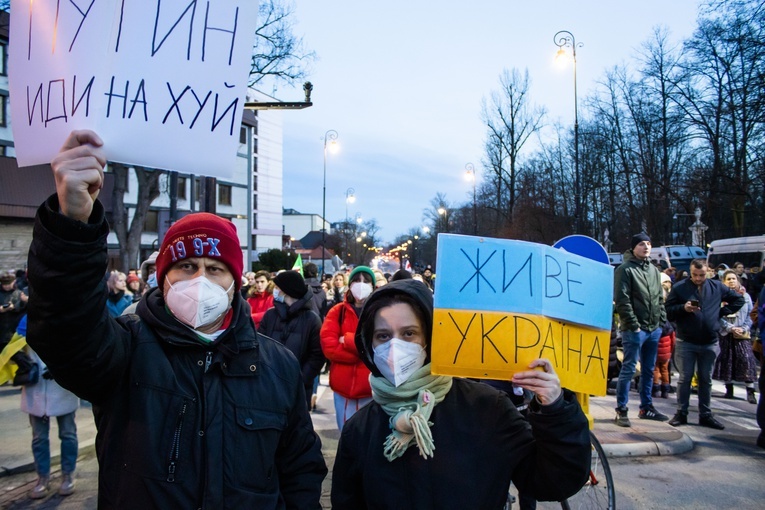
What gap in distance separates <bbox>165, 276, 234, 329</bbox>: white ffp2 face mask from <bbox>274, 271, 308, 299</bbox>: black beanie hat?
411 cm

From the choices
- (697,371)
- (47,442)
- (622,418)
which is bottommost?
(622,418)

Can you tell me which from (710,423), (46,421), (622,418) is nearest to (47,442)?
(46,421)

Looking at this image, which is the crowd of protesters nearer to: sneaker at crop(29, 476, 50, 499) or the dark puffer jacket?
the dark puffer jacket

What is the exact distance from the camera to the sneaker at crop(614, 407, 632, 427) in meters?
7.09

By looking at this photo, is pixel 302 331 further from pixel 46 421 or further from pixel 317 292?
pixel 317 292

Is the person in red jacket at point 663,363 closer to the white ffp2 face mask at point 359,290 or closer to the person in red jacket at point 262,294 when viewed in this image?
the white ffp2 face mask at point 359,290

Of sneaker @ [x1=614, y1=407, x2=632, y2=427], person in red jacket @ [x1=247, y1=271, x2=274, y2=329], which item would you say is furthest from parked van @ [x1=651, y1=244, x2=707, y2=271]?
person in red jacket @ [x1=247, y1=271, x2=274, y2=329]

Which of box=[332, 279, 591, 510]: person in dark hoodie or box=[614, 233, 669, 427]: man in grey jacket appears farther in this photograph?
box=[614, 233, 669, 427]: man in grey jacket

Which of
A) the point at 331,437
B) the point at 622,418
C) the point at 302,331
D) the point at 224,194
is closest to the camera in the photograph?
the point at 302,331

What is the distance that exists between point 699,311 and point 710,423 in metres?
1.50

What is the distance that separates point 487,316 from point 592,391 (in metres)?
0.49

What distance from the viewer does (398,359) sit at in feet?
7.21

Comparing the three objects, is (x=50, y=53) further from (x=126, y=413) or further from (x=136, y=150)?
(x=126, y=413)

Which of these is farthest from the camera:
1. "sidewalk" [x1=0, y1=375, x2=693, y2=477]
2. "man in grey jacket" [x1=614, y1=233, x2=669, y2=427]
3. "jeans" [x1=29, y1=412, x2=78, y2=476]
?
"man in grey jacket" [x1=614, y1=233, x2=669, y2=427]
